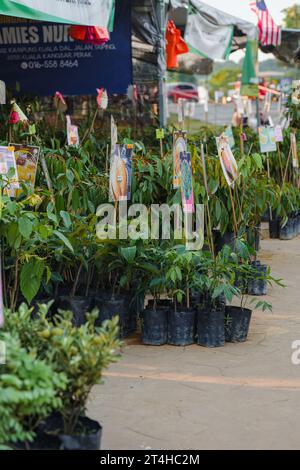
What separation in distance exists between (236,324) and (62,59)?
5.58 m

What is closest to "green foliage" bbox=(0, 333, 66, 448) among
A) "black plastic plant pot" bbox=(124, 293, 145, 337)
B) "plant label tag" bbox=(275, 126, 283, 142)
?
"black plastic plant pot" bbox=(124, 293, 145, 337)

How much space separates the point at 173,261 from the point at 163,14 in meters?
5.41

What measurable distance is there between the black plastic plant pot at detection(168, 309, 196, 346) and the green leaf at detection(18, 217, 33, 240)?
3.80 ft

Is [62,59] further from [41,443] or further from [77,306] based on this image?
[41,443]

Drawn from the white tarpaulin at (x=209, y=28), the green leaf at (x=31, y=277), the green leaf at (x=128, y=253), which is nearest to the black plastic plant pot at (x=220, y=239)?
the green leaf at (x=128, y=253)

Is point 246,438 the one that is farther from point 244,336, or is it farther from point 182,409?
point 244,336

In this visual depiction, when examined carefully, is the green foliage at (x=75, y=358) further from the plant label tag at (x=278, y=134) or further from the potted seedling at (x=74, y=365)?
the plant label tag at (x=278, y=134)

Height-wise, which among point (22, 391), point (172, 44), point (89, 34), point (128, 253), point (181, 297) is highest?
point (172, 44)

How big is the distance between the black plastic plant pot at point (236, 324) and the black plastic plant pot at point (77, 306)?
0.89 m

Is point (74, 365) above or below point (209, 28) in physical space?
below

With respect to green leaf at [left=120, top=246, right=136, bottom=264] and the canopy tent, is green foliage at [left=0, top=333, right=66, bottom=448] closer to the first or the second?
green leaf at [left=120, top=246, right=136, bottom=264]

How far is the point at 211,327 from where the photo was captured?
189 inches

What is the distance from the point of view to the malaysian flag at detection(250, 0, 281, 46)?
12.8 m

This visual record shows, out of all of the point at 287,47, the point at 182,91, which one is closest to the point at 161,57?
the point at 287,47
